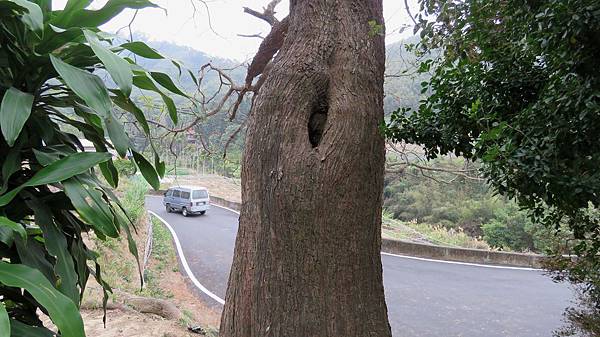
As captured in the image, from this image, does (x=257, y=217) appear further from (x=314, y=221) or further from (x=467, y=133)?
(x=467, y=133)

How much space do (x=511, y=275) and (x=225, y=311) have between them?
9.36 m

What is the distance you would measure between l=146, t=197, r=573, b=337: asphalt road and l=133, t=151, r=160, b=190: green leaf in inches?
206

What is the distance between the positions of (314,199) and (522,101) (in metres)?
1.17

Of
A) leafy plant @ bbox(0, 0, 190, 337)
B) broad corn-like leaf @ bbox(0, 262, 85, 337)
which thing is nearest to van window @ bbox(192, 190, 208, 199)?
leafy plant @ bbox(0, 0, 190, 337)

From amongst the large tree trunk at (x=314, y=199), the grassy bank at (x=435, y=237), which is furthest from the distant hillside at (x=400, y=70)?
the grassy bank at (x=435, y=237)

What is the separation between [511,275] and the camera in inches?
364

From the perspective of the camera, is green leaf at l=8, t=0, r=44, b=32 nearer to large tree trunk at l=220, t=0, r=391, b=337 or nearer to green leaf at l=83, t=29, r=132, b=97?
green leaf at l=83, t=29, r=132, b=97

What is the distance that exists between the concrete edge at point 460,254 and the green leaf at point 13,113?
9.57 metres

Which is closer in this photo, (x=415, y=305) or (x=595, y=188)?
(x=595, y=188)

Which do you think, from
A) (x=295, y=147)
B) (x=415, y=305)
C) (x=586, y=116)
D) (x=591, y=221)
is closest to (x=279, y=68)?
(x=295, y=147)

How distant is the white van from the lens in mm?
16250

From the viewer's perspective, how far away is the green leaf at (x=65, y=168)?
3.00 feet

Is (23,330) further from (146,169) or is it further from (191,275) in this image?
(191,275)

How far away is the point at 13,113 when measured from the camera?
930 millimetres
